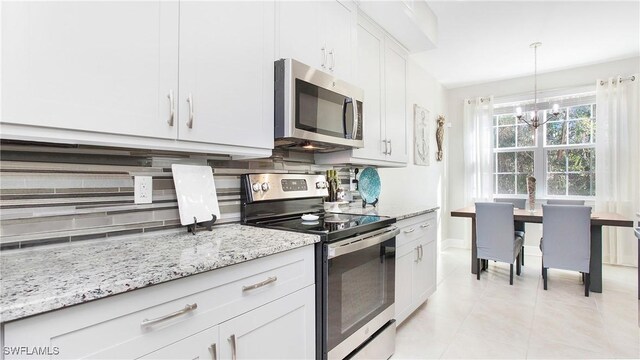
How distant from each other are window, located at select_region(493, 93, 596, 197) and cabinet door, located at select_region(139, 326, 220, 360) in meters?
5.02

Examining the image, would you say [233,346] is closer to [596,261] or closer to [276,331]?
[276,331]

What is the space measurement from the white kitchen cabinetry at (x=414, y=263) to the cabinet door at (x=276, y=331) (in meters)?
1.01

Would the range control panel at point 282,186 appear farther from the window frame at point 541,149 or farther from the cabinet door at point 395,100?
the window frame at point 541,149

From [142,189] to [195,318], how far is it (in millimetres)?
669

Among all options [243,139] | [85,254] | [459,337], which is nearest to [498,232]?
[459,337]

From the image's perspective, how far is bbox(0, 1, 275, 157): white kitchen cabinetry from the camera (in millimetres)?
873

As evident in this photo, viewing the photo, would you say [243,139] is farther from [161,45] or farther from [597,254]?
[597,254]

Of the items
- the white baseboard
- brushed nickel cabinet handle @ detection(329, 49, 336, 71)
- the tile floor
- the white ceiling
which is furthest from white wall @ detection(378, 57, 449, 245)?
brushed nickel cabinet handle @ detection(329, 49, 336, 71)

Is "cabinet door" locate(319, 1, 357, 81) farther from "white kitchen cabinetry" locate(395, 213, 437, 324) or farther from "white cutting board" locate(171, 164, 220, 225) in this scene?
"white kitchen cabinetry" locate(395, 213, 437, 324)

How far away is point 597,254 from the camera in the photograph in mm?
3123

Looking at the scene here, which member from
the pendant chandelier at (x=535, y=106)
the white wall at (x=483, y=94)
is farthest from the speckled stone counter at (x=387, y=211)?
the white wall at (x=483, y=94)

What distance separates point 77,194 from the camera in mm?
1190

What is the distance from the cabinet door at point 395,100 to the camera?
2639mm

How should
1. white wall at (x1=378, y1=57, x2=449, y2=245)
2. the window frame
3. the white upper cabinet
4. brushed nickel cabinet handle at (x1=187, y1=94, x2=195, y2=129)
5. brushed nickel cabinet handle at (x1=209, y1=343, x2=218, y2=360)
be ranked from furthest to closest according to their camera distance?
1. the window frame
2. white wall at (x1=378, y1=57, x2=449, y2=245)
3. the white upper cabinet
4. brushed nickel cabinet handle at (x1=187, y1=94, x2=195, y2=129)
5. brushed nickel cabinet handle at (x1=209, y1=343, x2=218, y2=360)
